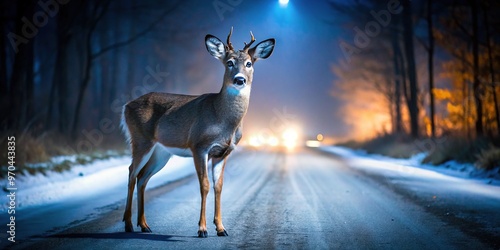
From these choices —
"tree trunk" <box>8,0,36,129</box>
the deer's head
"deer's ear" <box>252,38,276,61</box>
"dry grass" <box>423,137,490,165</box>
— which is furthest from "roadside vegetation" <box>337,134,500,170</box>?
"tree trunk" <box>8,0,36,129</box>

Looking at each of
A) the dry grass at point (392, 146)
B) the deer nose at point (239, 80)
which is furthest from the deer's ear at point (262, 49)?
the dry grass at point (392, 146)

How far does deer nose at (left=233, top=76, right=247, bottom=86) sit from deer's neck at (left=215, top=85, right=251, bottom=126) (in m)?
0.26

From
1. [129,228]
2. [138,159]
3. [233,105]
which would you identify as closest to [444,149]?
[233,105]

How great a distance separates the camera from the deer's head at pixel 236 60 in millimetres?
7256

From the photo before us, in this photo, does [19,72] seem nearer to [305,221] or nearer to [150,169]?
[150,169]

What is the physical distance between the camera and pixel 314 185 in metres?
13.5

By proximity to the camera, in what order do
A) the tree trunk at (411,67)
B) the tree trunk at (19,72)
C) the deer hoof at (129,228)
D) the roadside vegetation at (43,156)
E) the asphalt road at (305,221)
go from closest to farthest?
the asphalt road at (305,221) → the deer hoof at (129,228) → the roadside vegetation at (43,156) → the tree trunk at (19,72) → the tree trunk at (411,67)

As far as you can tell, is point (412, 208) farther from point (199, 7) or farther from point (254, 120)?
point (254, 120)

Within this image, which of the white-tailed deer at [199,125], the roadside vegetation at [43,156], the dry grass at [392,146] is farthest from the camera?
the dry grass at [392,146]

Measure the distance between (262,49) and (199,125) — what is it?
1.48m

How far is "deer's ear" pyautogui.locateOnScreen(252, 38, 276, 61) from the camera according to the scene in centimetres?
771

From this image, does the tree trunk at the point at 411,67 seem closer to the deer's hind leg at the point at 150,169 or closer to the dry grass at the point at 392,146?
the dry grass at the point at 392,146

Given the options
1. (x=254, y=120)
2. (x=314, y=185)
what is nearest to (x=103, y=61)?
(x=314, y=185)

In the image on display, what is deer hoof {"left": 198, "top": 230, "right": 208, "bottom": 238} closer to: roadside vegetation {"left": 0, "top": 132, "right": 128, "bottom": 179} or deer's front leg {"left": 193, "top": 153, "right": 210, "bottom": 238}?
deer's front leg {"left": 193, "top": 153, "right": 210, "bottom": 238}
